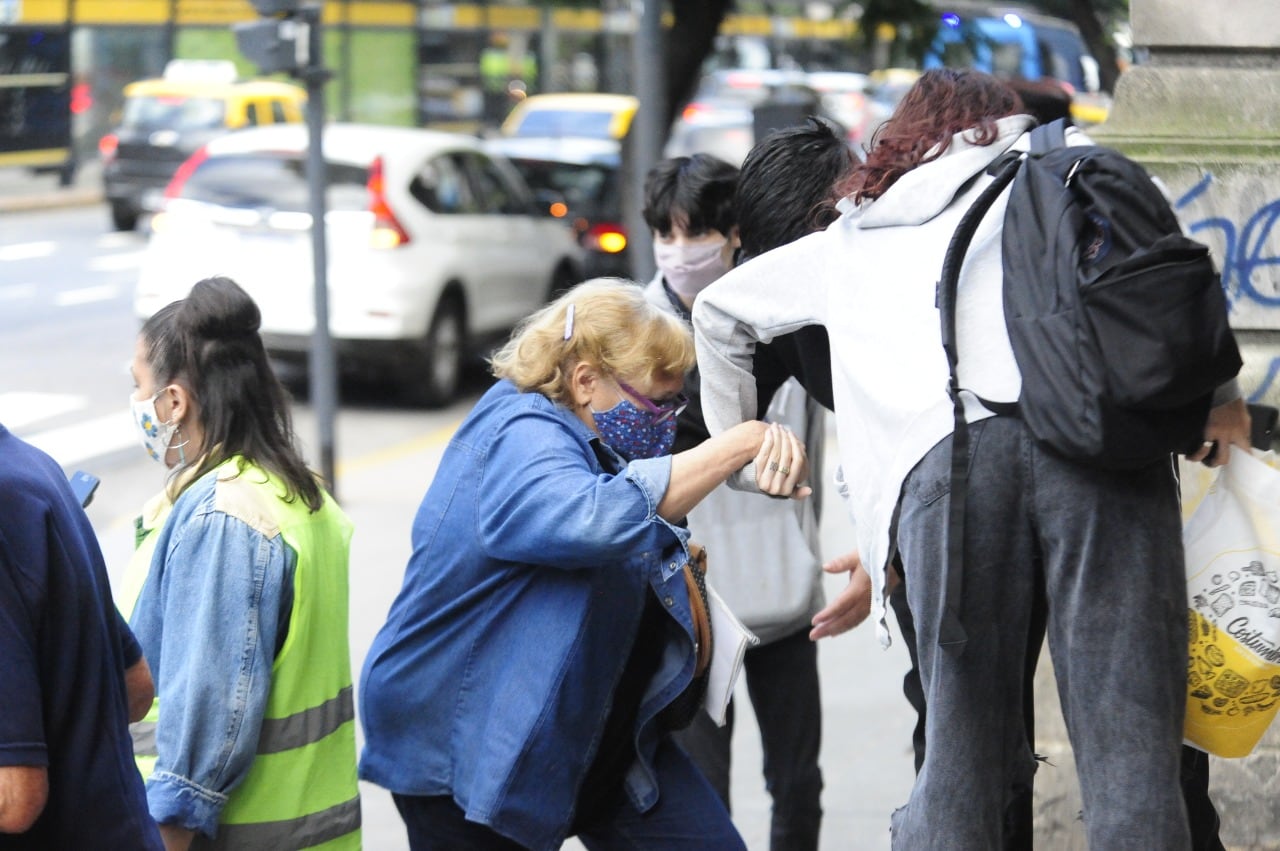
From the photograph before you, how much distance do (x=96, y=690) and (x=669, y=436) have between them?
3.87 ft

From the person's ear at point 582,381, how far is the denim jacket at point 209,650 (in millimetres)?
575

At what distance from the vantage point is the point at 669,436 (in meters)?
3.31

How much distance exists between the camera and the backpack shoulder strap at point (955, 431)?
272 centimetres

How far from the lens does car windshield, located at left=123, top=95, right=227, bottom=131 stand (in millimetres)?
25516

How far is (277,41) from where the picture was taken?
9461 millimetres

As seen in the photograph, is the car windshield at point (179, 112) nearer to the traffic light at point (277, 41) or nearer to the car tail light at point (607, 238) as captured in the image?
the car tail light at point (607, 238)

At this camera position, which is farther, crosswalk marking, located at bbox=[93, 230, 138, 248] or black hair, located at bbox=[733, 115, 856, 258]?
crosswalk marking, located at bbox=[93, 230, 138, 248]

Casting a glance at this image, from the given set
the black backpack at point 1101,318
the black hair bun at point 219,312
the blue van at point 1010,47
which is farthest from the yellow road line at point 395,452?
the black backpack at point 1101,318

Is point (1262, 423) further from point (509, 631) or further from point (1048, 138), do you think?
point (509, 631)

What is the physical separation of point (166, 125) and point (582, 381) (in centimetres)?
2353

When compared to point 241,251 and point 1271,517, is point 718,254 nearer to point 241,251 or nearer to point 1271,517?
point 1271,517

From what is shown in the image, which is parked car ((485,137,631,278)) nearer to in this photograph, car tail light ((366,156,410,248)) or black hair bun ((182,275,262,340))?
car tail light ((366,156,410,248))

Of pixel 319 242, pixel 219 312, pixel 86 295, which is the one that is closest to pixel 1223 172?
pixel 219 312

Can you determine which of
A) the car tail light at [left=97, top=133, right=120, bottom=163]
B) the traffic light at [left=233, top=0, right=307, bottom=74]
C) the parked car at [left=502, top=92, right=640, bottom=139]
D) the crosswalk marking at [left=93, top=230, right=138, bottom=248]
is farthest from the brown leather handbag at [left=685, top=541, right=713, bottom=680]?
the car tail light at [left=97, top=133, right=120, bottom=163]
